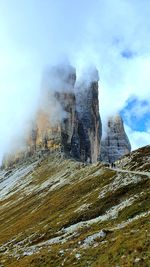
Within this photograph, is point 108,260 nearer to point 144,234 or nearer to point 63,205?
point 144,234

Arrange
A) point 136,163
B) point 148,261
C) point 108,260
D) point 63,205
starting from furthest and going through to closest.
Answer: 1. point 136,163
2. point 63,205
3. point 108,260
4. point 148,261

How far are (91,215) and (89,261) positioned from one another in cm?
3636

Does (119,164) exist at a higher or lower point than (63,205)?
higher

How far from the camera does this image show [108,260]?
3625 centimetres

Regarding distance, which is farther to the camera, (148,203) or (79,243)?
(148,203)

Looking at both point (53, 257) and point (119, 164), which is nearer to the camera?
point (53, 257)

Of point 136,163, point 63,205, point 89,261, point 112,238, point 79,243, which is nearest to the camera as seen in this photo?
point 89,261

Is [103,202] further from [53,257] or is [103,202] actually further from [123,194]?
[53,257]

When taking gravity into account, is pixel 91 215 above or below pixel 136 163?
below

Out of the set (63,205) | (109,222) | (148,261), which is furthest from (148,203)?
(63,205)

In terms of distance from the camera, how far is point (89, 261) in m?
38.6

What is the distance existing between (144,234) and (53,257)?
11.5 meters

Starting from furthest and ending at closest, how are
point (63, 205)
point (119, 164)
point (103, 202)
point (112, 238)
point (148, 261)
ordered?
1. point (119, 164)
2. point (63, 205)
3. point (103, 202)
4. point (112, 238)
5. point (148, 261)

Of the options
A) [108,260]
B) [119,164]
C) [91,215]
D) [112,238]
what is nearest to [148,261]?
[108,260]
